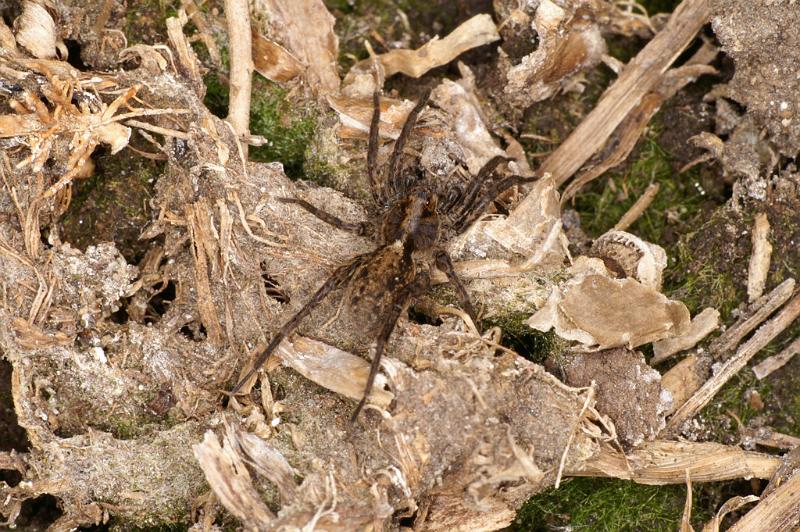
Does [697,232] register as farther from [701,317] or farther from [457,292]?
[457,292]

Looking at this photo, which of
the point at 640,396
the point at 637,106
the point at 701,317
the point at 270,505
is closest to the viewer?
the point at 270,505

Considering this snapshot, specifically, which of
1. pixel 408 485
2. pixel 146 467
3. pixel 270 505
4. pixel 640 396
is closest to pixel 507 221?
pixel 640 396

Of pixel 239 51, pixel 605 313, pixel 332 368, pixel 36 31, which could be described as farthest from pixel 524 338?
pixel 36 31

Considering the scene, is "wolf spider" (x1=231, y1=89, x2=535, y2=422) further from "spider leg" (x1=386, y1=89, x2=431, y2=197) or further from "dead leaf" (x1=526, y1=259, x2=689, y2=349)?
"dead leaf" (x1=526, y1=259, x2=689, y2=349)

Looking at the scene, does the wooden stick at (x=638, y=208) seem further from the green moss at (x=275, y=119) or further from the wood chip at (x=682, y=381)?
the green moss at (x=275, y=119)

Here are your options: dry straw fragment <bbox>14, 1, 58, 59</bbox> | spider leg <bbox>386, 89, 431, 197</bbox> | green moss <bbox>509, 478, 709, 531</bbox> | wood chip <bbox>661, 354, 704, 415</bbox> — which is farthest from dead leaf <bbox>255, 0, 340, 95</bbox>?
green moss <bbox>509, 478, 709, 531</bbox>

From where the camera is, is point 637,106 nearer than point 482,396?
No
